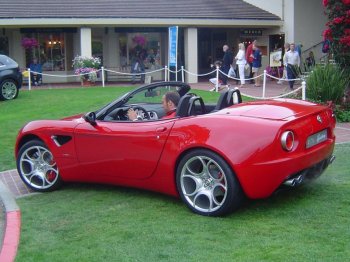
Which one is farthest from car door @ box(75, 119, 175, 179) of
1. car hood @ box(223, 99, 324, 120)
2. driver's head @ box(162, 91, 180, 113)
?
car hood @ box(223, 99, 324, 120)

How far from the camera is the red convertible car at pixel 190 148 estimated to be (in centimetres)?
507

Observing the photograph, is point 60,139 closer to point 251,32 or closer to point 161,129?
point 161,129

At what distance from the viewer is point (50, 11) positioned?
2414cm

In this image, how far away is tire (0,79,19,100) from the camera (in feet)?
57.6

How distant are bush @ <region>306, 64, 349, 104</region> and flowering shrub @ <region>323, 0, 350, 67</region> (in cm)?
86

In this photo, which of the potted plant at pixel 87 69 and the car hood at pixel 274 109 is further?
the potted plant at pixel 87 69

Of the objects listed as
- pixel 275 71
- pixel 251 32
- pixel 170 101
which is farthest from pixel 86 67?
pixel 170 101

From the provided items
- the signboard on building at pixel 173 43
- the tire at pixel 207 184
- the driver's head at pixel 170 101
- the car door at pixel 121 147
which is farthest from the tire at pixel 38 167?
the signboard on building at pixel 173 43

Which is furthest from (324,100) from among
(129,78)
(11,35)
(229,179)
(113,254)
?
(11,35)

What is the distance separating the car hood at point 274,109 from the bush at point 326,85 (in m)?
7.02

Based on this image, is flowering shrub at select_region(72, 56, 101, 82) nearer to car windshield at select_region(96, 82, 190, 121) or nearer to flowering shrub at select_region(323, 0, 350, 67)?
flowering shrub at select_region(323, 0, 350, 67)

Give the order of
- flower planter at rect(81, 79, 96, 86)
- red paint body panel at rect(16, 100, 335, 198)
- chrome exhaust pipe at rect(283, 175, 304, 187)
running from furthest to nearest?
flower planter at rect(81, 79, 96, 86) → chrome exhaust pipe at rect(283, 175, 304, 187) → red paint body panel at rect(16, 100, 335, 198)

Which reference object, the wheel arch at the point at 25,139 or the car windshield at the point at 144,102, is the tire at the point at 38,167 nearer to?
the wheel arch at the point at 25,139

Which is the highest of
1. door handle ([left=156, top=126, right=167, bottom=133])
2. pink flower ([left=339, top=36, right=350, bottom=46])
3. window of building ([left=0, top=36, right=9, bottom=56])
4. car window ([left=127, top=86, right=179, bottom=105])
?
window of building ([left=0, top=36, right=9, bottom=56])
